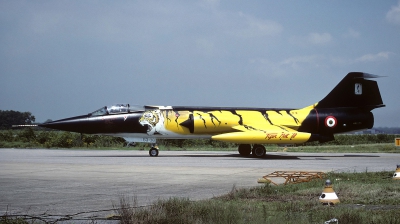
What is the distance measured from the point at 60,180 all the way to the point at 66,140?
30650 mm

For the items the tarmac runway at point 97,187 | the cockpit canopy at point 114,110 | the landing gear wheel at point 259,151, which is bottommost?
the tarmac runway at point 97,187

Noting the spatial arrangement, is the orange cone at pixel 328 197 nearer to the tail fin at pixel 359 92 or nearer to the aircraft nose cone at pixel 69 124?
the aircraft nose cone at pixel 69 124

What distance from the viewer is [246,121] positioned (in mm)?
27859

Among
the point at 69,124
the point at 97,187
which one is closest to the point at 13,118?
the point at 69,124

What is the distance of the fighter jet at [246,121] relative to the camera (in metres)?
26.2

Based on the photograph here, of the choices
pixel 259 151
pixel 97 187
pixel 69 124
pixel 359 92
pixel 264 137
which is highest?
pixel 359 92

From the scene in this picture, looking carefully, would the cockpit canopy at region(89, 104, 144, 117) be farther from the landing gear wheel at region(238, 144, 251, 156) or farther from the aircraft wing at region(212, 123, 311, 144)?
the landing gear wheel at region(238, 144, 251, 156)

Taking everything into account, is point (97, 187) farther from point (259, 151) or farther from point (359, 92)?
point (359, 92)

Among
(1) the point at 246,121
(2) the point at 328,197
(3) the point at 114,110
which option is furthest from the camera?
(1) the point at 246,121

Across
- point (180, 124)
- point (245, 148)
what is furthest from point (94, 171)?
point (245, 148)

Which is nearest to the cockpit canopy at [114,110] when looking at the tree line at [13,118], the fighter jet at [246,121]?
the fighter jet at [246,121]

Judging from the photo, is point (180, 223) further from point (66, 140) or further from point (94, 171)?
point (66, 140)

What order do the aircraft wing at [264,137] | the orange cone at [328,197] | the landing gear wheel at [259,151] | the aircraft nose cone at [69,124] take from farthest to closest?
1. the landing gear wheel at [259,151]
2. the aircraft nose cone at [69,124]
3. the aircraft wing at [264,137]
4. the orange cone at [328,197]

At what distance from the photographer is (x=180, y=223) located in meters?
6.93
